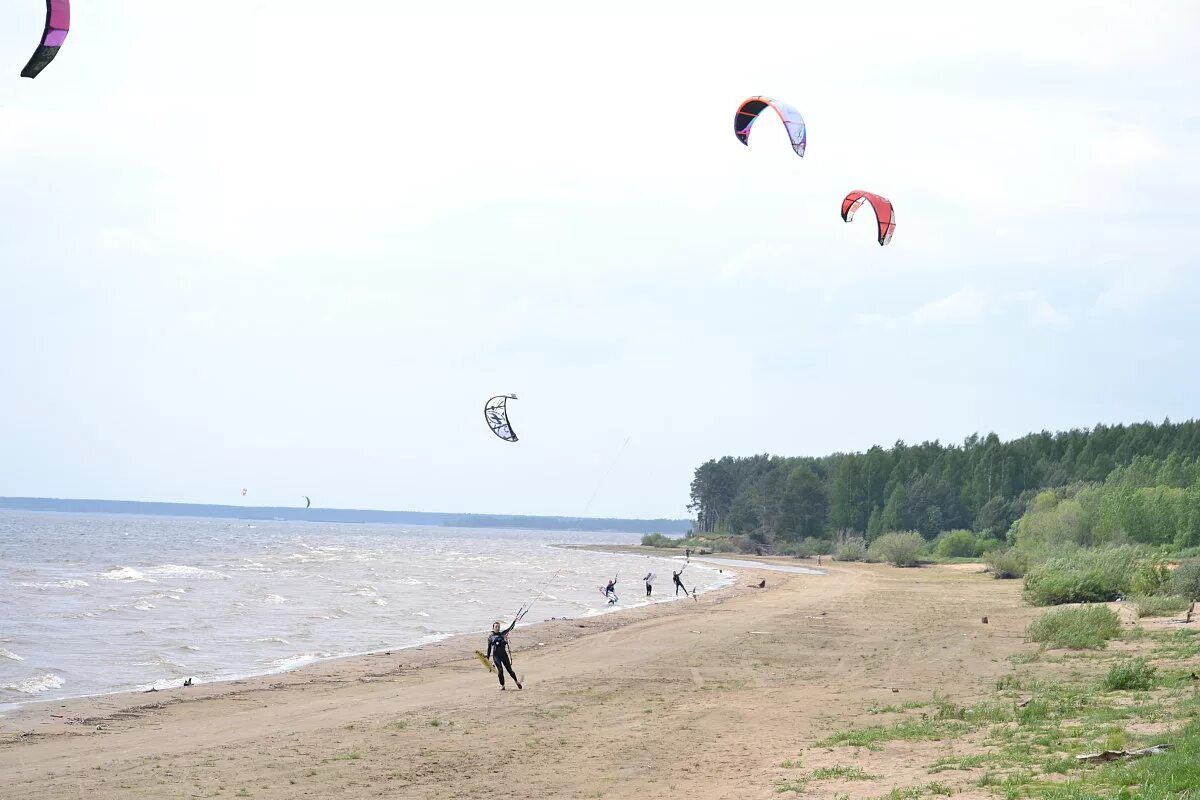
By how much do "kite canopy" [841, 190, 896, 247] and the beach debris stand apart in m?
16.3

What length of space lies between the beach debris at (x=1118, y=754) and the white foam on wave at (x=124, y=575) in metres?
48.5

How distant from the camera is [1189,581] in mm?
29203

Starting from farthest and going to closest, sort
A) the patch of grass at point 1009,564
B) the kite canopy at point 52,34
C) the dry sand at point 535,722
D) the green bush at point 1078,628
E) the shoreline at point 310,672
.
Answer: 1. the patch of grass at point 1009,564
2. the green bush at point 1078,628
3. the shoreline at point 310,672
4. the dry sand at point 535,722
5. the kite canopy at point 52,34

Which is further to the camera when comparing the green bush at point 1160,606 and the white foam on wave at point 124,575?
the white foam on wave at point 124,575

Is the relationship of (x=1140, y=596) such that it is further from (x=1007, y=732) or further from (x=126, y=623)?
(x=126, y=623)

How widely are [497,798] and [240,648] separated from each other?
58.7 feet

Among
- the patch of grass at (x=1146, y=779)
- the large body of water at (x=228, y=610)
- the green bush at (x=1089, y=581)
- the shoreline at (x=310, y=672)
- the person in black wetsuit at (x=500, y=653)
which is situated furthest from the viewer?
the green bush at (x=1089, y=581)

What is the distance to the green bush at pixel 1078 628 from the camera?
21797 mm

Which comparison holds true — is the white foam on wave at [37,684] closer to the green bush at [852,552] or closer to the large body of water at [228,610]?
the large body of water at [228,610]

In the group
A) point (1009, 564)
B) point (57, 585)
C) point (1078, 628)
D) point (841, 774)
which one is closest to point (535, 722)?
point (841, 774)

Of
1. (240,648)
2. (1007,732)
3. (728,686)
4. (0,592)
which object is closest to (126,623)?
(240,648)

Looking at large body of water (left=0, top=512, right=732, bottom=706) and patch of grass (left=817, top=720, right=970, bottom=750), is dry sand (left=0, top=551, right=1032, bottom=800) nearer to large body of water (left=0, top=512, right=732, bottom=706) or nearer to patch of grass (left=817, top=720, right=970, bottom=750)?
patch of grass (left=817, top=720, right=970, bottom=750)

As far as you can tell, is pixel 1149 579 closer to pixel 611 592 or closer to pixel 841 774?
pixel 611 592

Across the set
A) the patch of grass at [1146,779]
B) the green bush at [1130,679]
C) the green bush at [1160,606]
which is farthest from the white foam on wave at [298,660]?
the green bush at [1160,606]
